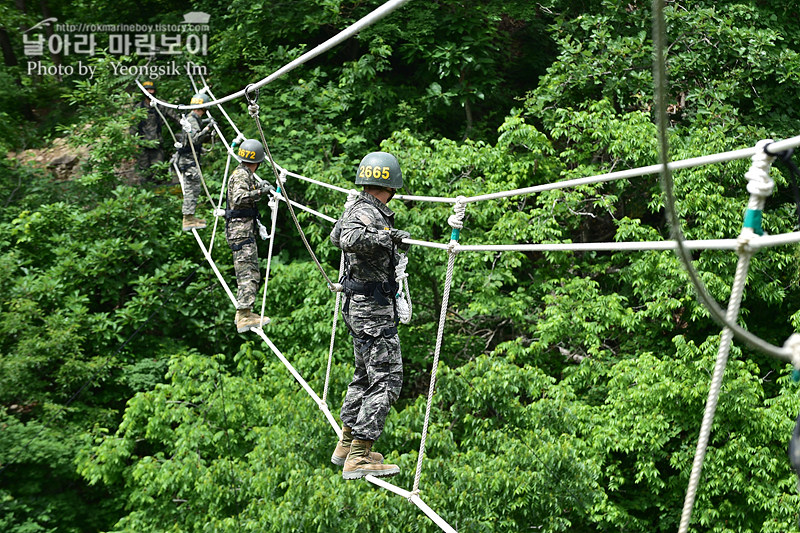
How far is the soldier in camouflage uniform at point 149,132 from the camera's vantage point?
10.6 metres

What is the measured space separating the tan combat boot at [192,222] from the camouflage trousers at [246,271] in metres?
2.92

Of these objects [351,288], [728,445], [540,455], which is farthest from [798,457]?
[728,445]

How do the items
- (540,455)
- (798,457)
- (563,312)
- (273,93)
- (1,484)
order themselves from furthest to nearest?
(273,93)
(1,484)
(563,312)
(540,455)
(798,457)

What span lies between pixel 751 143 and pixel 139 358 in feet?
22.2

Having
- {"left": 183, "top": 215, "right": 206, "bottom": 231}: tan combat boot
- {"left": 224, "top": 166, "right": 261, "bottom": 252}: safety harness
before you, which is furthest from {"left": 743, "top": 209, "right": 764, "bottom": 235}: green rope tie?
{"left": 183, "top": 215, "right": 206, "bottom": 231}: tan combat boot

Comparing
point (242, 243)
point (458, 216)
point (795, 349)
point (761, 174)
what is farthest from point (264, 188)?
point (795, 349)

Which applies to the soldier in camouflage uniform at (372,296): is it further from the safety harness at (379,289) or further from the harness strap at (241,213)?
the harness strap at (241,213)

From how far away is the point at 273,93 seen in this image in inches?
411

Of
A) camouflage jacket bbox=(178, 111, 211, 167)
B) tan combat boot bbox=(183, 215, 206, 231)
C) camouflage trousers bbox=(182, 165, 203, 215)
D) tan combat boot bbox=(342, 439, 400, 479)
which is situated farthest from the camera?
tan combat boot bbox=(183, 215, 206, 231)

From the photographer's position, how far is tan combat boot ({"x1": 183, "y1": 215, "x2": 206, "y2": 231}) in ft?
28.5

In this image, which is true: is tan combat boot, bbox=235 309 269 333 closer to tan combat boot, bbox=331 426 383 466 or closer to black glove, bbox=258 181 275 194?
black glove, bbox=258 181 275 194

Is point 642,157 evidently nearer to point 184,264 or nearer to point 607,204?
point 607,204

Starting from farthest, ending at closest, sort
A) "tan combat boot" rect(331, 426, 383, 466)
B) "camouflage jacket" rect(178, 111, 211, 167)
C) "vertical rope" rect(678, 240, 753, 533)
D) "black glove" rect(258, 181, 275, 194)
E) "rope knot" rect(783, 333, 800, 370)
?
"camouflage jacket" rect(178, 111, 211, 167) → "black glove" rect(258, 181, 275, 194) → "tan combat boot" rect(331, 426, 383, 466) → "vertical rope" rect(678, 240, 753, 533) → "rope knot" rect(783, 333, 800, 370)

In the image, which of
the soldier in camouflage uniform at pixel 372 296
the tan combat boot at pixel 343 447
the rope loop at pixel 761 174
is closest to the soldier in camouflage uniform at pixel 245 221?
the tan combat boot at pixel 343 447
